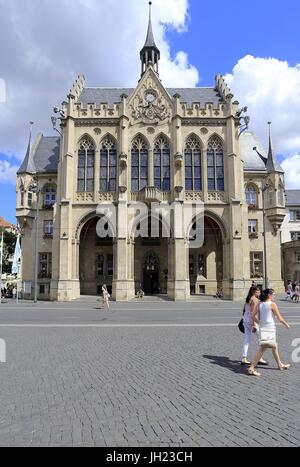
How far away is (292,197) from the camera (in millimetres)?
57375

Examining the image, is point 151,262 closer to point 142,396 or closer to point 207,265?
point 207,265

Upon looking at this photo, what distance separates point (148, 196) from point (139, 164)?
159 inches

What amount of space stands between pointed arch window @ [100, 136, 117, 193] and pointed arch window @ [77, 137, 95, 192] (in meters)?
0.92

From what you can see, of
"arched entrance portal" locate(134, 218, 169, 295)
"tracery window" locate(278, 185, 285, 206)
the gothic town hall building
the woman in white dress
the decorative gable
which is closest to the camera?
the woman in white dress

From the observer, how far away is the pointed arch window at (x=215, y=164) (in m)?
37.5

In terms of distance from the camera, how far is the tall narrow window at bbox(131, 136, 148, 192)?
37406 mm

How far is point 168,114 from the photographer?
37969mm

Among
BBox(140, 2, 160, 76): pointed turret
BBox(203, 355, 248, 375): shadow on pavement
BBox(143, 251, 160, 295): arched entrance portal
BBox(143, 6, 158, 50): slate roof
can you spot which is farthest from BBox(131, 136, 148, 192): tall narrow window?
BBox(203, 355, 248, 375): shadow on pavement

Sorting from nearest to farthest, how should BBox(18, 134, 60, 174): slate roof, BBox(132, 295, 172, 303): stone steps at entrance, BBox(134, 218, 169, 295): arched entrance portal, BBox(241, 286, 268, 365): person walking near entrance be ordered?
BBox(241, 286, 268, 365): person walking near entrance
BBox(132, 295, 172, 303): stone steps at entrance
BBox(134, 218, 169, 295): arched entrance portal
BBox(18, 134, 60, 174): slate roof

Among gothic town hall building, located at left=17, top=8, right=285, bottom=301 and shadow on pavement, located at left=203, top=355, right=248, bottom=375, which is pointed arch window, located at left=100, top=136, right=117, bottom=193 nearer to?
gothic town hall building, located at left=17, top=8, right=285, bottom=301

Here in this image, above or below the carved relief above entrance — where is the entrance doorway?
below

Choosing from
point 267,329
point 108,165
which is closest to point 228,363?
point 267,329

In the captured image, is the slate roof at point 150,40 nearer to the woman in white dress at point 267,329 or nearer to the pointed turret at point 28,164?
the pointed turret at point 28,164
